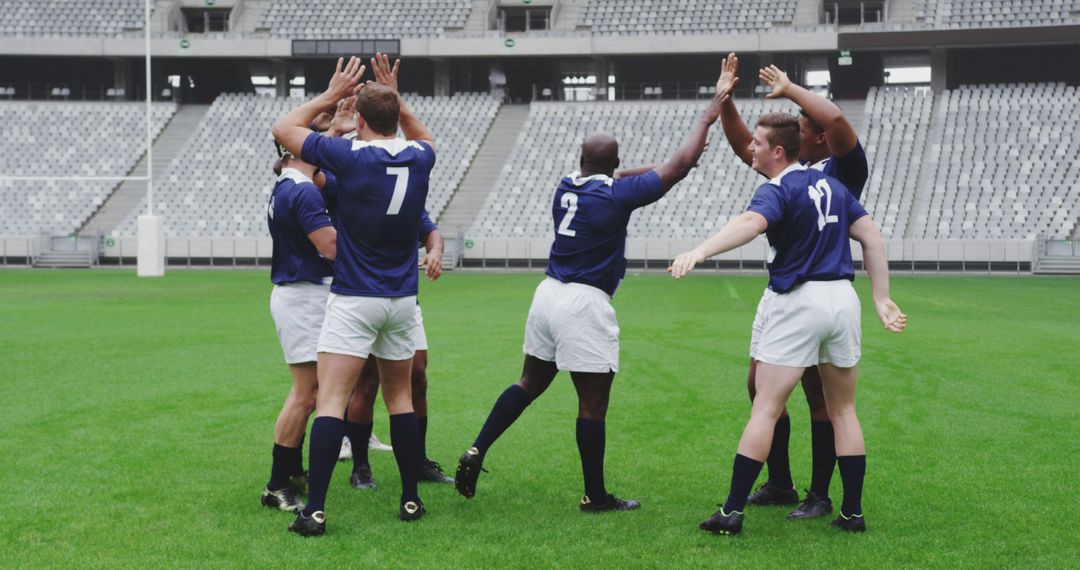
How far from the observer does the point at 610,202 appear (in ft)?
19.5

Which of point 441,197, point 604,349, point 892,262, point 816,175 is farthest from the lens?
point 441,197

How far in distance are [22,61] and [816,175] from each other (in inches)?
1993

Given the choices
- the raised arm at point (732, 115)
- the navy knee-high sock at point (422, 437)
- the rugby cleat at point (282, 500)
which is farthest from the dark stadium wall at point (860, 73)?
the rugby cleat at point (282, 500)

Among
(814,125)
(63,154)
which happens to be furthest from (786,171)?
(63,154)

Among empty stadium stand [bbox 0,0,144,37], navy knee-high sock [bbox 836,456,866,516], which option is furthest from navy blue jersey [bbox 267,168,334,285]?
empty stadium stand [bbox 0,0,144,37]

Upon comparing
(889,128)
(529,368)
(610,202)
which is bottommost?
(529,368)

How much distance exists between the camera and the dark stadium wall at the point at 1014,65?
1715 inches

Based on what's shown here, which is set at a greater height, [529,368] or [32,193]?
[32,193]

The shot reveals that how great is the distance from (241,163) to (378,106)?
4086cm

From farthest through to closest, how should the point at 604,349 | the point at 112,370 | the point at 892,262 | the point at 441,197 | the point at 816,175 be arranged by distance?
the point at 441,197 < the point at 892,262 < the point at 112,370 < the point at 604,349 < the point at 816,175

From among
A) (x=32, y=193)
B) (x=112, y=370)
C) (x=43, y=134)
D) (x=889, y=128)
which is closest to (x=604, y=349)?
(x=112, y=370)

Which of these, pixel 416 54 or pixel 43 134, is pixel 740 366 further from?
pixel 43 134

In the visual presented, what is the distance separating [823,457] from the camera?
6172 mm

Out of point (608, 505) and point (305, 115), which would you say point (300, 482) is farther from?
point (305, 115)
